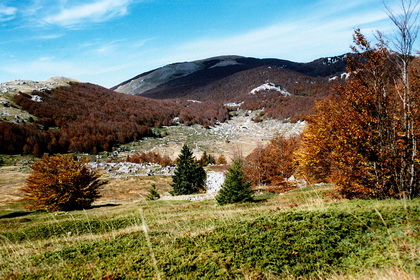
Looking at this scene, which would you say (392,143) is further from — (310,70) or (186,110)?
(310,70)

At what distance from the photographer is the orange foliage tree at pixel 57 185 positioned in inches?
880

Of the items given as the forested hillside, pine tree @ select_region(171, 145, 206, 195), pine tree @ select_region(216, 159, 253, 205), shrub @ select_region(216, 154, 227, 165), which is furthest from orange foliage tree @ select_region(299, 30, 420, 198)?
the forested hillside

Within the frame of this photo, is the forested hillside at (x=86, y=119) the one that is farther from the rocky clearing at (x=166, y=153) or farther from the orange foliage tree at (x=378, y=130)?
the orange foliage tree at (x=378, y=130)

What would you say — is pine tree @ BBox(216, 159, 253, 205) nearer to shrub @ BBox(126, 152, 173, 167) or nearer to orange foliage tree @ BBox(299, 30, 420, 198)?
orange foliage tree @ BBox(299, 30, 420, 198)

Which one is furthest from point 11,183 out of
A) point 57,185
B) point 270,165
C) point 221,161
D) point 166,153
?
point 221,161

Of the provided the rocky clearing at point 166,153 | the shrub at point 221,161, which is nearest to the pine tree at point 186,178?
the rocky clearing at point 166,153

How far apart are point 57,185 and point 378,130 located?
26967mm

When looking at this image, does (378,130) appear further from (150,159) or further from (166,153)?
(166,153)

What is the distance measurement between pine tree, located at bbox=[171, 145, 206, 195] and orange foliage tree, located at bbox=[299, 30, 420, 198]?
33873mm

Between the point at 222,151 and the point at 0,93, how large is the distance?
75407 millimetres

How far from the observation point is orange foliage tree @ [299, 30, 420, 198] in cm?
926

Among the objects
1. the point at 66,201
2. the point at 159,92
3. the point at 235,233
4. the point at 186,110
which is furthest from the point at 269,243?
the point at 159,92

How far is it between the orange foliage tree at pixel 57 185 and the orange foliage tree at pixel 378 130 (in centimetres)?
2416

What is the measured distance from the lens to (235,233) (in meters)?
6.31
